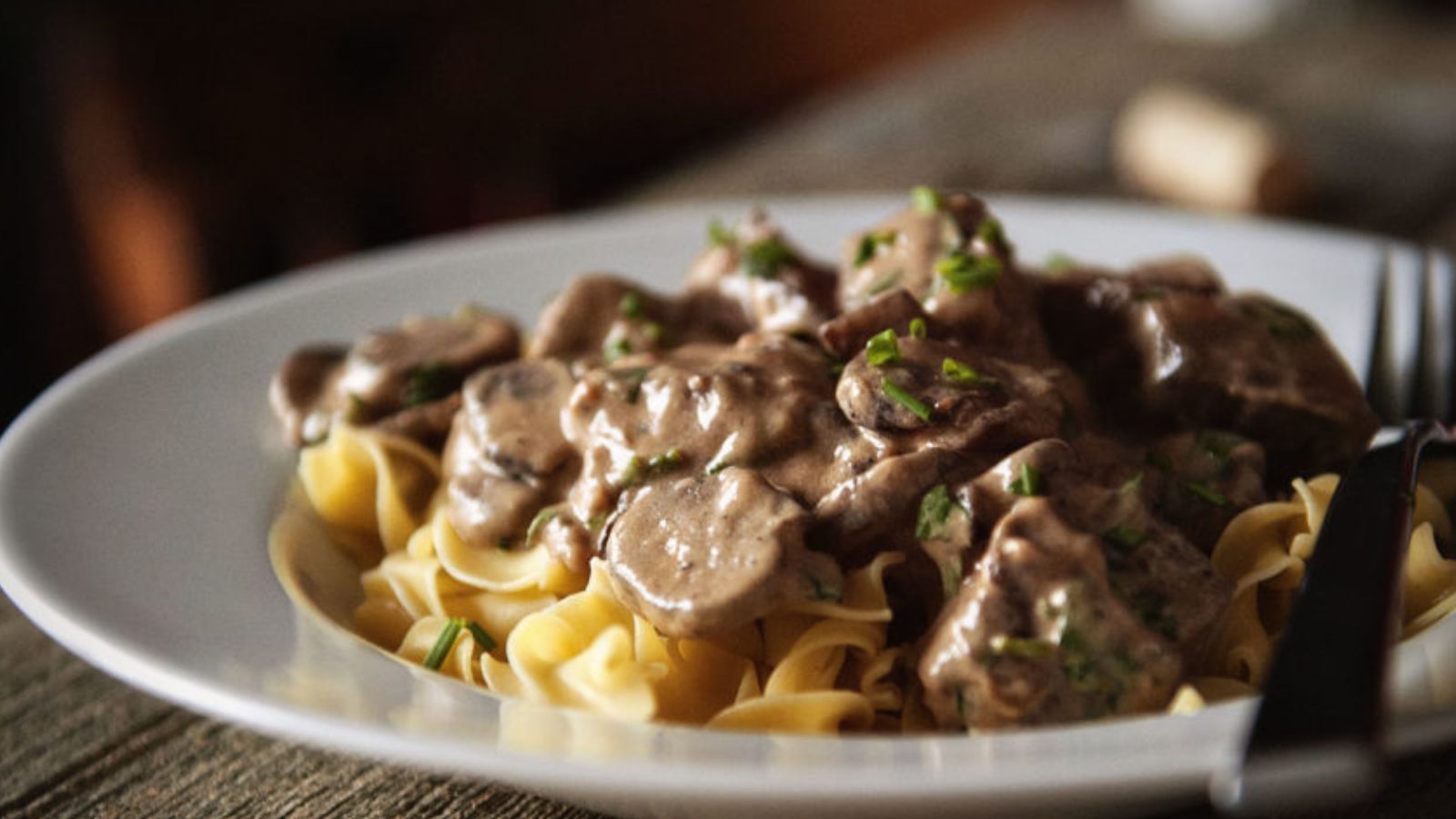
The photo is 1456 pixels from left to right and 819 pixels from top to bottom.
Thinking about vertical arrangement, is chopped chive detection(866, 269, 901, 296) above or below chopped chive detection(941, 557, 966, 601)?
above

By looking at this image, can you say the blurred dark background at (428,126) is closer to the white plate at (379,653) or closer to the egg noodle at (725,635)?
the white plate at (379,653)

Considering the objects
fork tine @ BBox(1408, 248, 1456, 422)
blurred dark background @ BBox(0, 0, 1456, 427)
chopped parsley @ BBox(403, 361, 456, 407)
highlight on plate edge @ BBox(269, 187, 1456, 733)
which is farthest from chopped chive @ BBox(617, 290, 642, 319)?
blurred dark background @ BBox(0, 0, 1456, 427)

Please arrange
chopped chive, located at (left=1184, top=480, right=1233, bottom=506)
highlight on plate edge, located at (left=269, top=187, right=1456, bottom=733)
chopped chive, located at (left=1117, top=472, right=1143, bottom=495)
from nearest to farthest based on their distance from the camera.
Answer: highlight on plate edge, located at (left=269, top=187, right=1456, bottom=733)
chopped chive, located at (left=1117, top=472, right=1143, bottom=495)
chopped chive, located at (left=1184, top=480, right=1233, bottom=506)

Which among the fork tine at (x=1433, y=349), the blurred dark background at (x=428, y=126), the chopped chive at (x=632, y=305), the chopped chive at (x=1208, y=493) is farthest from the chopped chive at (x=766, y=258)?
the blurred dark background at (x=428, y=126)

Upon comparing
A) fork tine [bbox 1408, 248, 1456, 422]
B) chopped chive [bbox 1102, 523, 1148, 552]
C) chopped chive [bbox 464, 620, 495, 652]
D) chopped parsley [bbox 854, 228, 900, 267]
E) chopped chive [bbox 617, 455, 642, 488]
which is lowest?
fork tine [bbox 1408, 248, 1456, 422]

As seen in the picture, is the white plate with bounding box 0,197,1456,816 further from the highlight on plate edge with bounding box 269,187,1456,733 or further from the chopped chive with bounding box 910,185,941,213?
the chopped chive with bounding box 910,185,941,213

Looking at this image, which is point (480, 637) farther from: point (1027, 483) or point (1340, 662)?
point (1340, 662)
